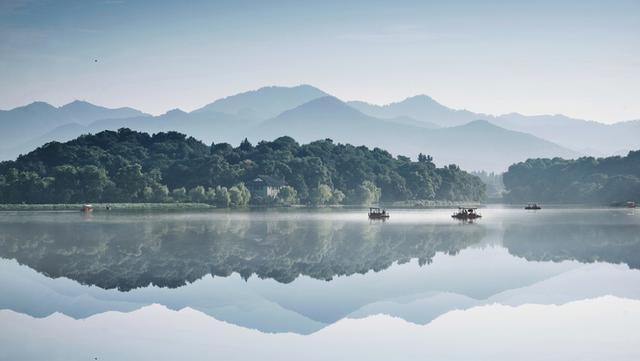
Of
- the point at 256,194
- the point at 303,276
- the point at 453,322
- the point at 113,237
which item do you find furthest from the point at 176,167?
the point at 453,322

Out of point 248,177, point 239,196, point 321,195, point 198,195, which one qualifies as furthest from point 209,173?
point 321,195

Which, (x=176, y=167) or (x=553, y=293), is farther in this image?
(x=176, y=167)

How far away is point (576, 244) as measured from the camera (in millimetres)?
46500

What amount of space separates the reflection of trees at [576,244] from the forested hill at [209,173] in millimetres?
80638

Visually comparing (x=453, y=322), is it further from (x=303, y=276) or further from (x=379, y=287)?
(x=303, y=276)

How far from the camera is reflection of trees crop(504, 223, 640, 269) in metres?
38.7

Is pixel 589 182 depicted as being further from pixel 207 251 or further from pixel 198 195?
pixel 207 251

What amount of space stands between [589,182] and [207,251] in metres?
156

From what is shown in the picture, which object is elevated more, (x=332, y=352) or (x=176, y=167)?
(x=176, y=167)

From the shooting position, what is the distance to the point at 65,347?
18141 mm

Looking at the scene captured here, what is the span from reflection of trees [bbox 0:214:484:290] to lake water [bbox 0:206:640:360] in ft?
0.49

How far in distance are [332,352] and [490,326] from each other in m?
5.43

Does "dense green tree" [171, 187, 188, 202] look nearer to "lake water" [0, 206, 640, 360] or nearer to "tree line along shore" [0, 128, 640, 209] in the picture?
"tree line along shore" [0, 128, 640, 209]

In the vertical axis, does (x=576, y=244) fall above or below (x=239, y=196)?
below
